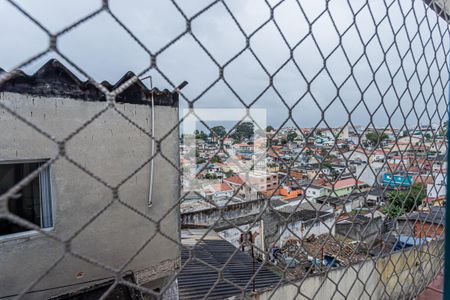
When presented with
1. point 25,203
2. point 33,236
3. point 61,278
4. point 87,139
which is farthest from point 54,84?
point 61,278

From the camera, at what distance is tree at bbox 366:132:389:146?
679 mm

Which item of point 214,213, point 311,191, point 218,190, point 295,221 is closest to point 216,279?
point 218,190

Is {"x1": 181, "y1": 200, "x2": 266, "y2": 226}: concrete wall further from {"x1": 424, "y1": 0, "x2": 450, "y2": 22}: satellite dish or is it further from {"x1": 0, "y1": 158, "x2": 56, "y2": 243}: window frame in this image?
{"x1": 424, "y1": 0, "x2": 450, "y2": 22}: satellite dish

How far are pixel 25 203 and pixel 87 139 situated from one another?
1.41ft

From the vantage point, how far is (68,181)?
1.53 metres

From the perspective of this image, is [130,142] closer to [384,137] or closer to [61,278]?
[61,278]

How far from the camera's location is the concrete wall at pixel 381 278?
2.26 feet

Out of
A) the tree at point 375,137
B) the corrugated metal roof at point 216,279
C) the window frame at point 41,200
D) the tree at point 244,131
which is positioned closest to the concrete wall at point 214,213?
the corrugated metal roof at point 216,279

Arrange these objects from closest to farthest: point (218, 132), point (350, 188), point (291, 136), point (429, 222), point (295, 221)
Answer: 1. point (218, 132)
2. point (291, 136)
3. point (429, 222)
4. point (350, 188)
5. point (295, 221)

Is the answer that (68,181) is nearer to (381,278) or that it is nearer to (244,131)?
(244,131)

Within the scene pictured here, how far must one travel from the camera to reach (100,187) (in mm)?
1624

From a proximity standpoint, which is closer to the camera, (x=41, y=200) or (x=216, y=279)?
(x=216, y=279)

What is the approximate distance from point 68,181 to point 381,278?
1.42 meters

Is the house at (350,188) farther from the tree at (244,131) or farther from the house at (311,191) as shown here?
the tree at (244,131)
